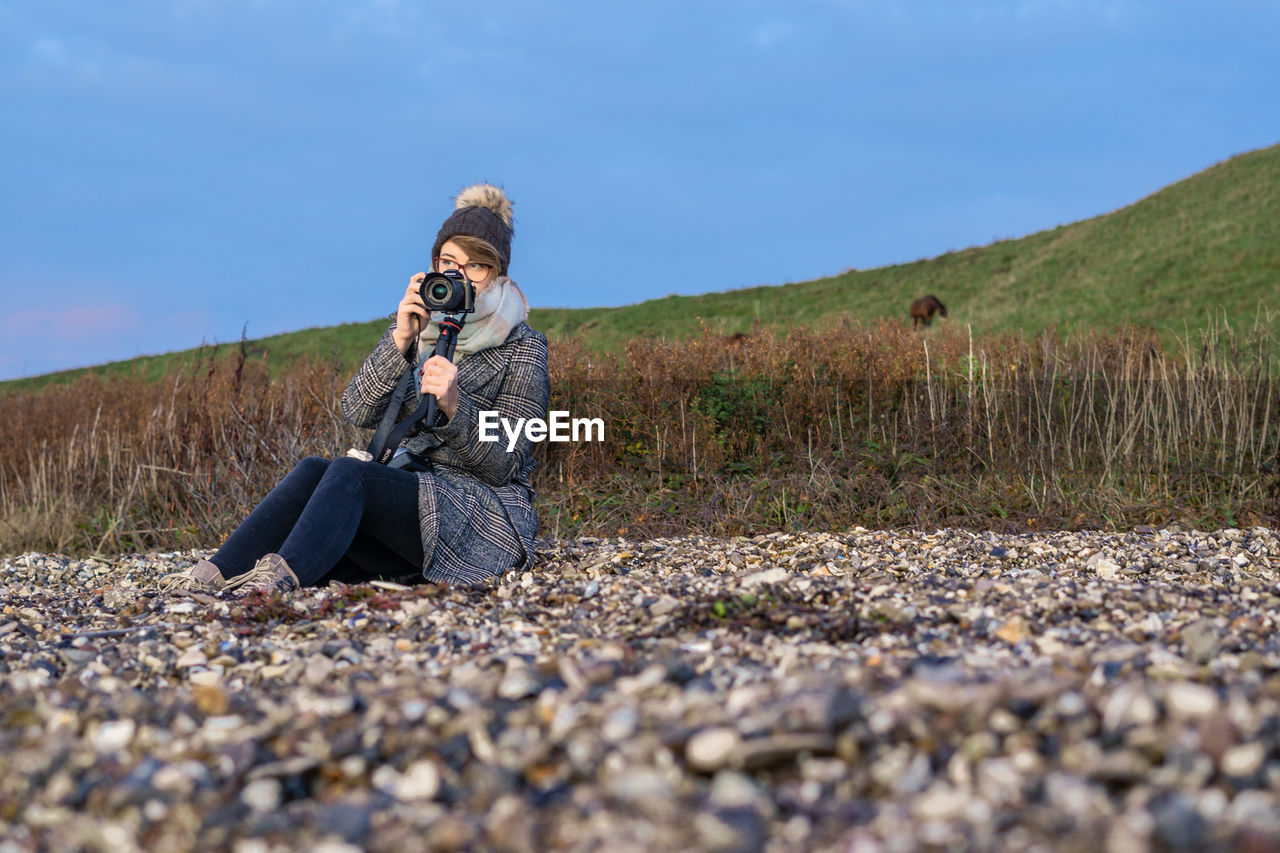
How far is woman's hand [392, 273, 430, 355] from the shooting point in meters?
4.23

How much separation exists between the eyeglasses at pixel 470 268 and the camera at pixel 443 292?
0.95 ft

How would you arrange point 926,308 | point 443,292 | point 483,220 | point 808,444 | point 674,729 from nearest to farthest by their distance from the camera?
1. point 674,729
2. point 443,292
3. point 483,220
4. point 808,444
5. point 926,308

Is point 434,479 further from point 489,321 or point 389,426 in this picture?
point 489,321

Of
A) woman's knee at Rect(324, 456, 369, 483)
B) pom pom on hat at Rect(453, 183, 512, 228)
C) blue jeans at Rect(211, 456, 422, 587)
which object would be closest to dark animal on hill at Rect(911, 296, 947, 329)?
pom pom on hat at Rect(453, 183, 512, 228)

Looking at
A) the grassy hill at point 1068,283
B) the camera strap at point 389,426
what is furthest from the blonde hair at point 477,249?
the grassy hill at point 1068,283

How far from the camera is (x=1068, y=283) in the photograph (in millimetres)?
26703

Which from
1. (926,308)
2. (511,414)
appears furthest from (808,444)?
(926,308)

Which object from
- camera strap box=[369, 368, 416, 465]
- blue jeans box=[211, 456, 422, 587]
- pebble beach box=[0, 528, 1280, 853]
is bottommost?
pebble beach box=[0, 528, 1280, 853]

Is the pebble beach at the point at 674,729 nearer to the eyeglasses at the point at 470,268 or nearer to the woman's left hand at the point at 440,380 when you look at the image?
the woman's left hand at the point at 440,380

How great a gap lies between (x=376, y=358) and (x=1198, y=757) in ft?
11.6

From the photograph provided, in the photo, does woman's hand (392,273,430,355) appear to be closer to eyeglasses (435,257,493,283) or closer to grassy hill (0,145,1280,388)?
eyeglasses (435,257,493,283)

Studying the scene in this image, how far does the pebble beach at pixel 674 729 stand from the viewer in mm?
1627

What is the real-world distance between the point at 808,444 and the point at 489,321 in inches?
152

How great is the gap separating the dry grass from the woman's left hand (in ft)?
8.57
